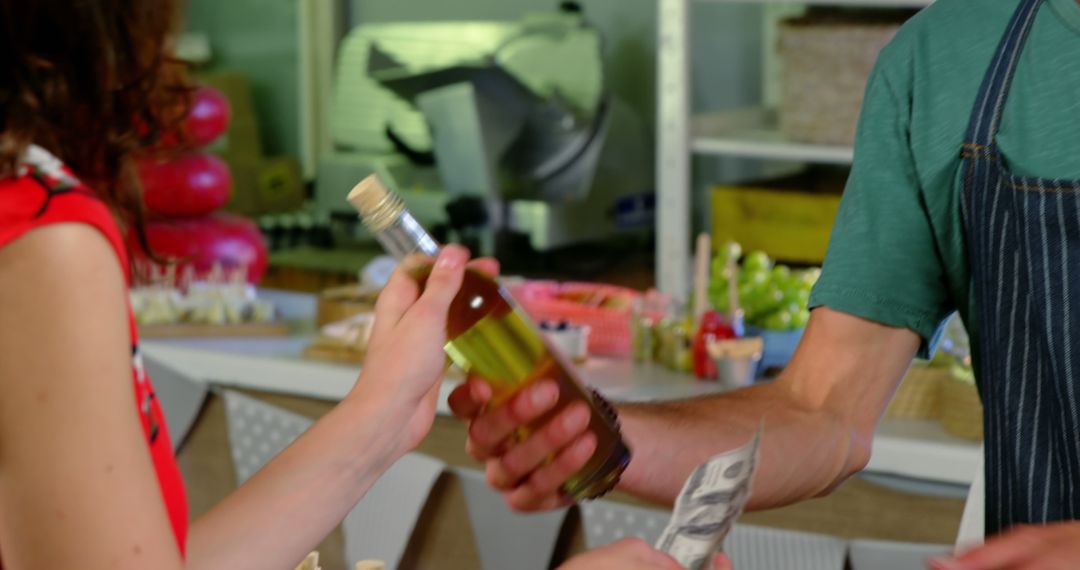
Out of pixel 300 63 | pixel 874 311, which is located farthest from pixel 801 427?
pixel 300 63

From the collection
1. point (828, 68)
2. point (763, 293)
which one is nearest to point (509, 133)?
point (828, 68)

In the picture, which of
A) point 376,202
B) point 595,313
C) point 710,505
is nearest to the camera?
point 710,505

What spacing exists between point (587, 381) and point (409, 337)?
55.6 inches

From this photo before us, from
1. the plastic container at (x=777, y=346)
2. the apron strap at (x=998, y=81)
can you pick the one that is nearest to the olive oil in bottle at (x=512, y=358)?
the apron strap at (x=998, y=81)

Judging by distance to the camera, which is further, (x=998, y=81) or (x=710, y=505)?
(x=998, y=81)

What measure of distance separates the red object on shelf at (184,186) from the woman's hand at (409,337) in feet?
6.59

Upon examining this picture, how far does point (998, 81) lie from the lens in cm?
136

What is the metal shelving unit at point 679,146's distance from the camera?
10.9 feet

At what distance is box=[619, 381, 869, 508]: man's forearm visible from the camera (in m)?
1.36

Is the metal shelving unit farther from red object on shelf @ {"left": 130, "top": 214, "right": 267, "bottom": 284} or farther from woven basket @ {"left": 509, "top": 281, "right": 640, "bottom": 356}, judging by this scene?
red object on shelf @ {"left": 130, "top": 214, "right": 267, "bottom": 284}

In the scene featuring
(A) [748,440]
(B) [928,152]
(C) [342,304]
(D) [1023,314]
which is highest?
(B) [928,152]

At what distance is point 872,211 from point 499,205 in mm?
2845

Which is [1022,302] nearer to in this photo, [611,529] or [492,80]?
[611,529]

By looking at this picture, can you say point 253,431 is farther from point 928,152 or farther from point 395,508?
point 928,152
